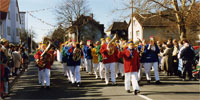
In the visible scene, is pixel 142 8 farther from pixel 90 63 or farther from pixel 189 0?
pixel 90 63

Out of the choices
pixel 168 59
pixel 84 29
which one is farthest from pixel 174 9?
pixel 84 29

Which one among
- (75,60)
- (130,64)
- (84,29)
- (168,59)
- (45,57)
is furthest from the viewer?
(84,29)

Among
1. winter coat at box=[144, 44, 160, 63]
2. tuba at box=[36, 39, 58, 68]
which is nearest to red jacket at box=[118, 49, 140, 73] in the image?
winter coat at box=[144, 44, 160, 63]

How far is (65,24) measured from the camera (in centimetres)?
5159

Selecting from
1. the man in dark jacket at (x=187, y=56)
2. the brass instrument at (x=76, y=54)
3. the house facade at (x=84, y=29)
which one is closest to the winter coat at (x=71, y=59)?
the brass instrument at (x=76, y=54)

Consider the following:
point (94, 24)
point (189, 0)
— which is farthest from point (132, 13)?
point (94, 24)

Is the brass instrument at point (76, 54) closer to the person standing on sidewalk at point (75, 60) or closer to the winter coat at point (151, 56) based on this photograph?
the person standing on sidewalk at point (75, 60)

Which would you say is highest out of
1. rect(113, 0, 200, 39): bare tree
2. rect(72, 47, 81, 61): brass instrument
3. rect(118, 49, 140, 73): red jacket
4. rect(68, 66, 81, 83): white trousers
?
rect(113, 0, 200, 39): bare tree

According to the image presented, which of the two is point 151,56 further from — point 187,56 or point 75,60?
point 75,60

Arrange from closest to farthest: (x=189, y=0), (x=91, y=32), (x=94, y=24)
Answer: (x=189, y=0)
(x=91, y=32)
(x=94, y=24)

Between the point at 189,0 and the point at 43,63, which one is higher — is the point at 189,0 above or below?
above

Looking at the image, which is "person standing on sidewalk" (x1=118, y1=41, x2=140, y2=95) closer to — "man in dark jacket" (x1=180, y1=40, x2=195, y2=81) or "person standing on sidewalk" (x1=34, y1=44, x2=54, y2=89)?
"person standing on sidewalk" (x1=34, y1=44, x2=54, y2=89)

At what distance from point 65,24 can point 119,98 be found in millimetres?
45404

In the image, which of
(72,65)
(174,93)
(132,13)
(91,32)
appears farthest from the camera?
(91,32)
